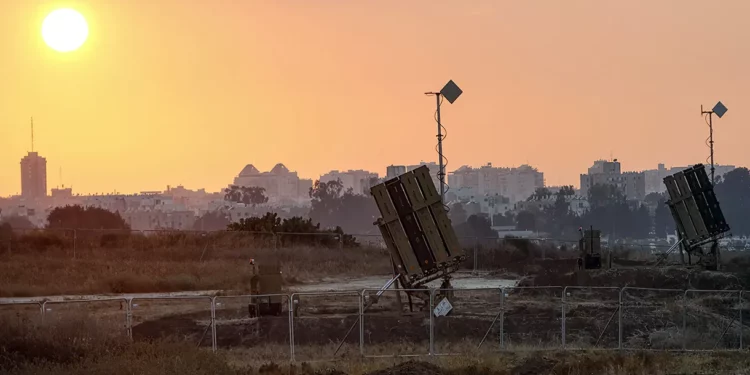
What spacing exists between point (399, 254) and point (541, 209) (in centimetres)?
13407

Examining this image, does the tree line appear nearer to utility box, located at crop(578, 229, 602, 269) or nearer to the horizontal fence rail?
utility box, located at crop(578, 229, 602, 269)

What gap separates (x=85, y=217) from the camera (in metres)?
92.2

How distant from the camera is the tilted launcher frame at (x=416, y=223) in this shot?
3036cm

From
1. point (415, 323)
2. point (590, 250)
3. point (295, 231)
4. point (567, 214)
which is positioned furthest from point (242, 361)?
point (567, 214)

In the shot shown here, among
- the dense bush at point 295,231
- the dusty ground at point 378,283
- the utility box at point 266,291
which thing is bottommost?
the dusty ground at point 378,283

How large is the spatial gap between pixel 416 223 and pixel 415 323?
283 cm

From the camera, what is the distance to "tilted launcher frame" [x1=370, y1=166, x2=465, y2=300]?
30359 mm

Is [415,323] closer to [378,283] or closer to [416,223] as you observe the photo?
[416,223]

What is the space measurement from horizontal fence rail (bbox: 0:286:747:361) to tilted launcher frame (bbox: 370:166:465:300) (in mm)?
1008

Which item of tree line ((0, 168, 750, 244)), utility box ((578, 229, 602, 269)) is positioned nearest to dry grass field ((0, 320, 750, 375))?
utility box ((578, 229, 602, 269))

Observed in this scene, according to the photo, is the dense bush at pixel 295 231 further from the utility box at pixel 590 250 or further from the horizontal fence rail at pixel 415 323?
the horizontal fence rail at pixel 415 323

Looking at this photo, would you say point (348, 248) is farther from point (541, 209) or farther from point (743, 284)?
point (541, 209)

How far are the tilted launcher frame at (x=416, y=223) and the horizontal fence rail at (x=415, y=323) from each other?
101cm

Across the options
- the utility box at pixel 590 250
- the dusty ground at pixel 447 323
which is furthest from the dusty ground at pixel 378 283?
the dusty ground at pixel 447 323
